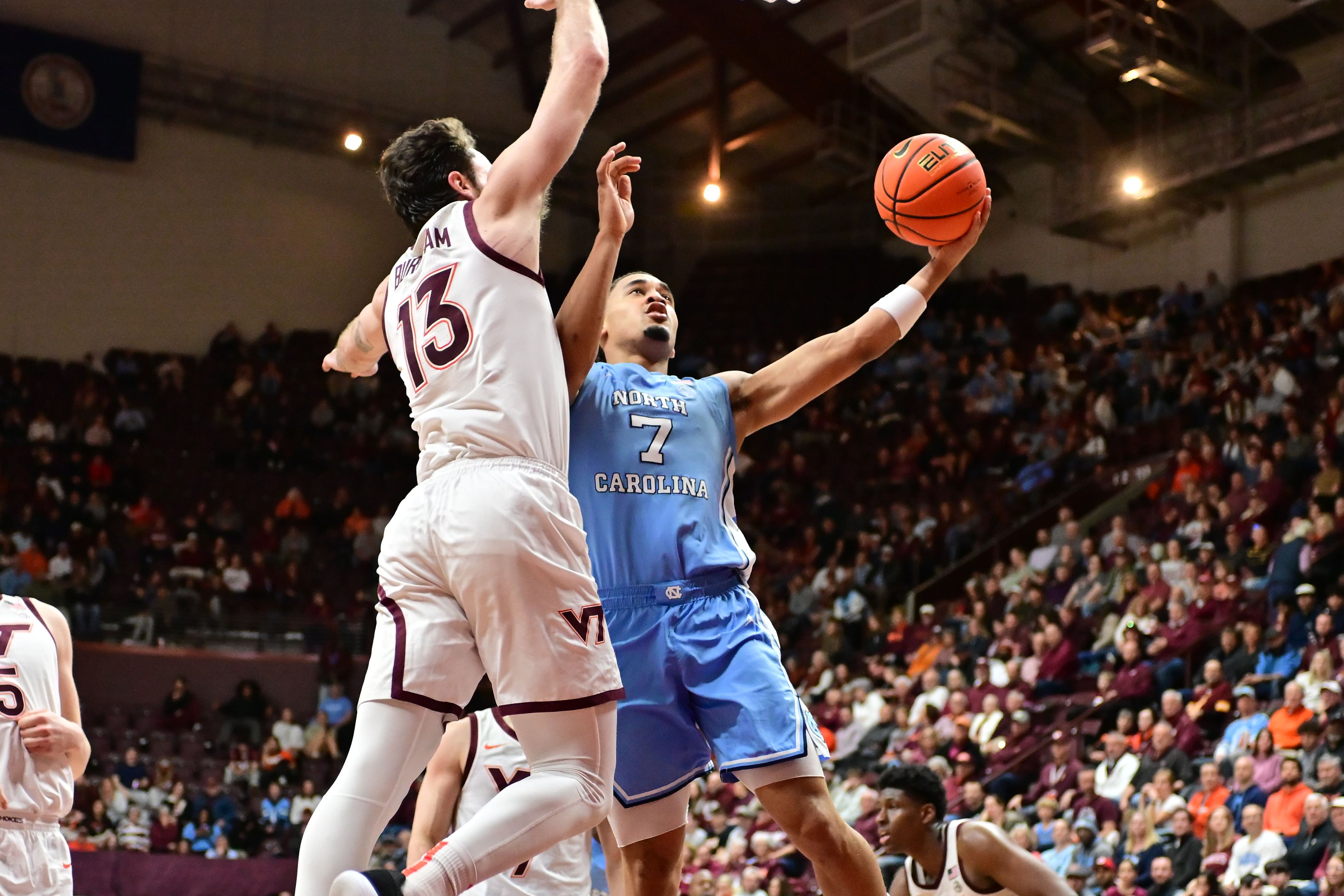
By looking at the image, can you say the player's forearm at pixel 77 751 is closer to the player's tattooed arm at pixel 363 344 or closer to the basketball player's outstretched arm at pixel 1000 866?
the player's tattooed arm at pixel 363 344

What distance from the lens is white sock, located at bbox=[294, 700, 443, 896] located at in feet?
10.3

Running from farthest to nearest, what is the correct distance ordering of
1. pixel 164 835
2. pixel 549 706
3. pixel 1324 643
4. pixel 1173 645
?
pixel 164 835 → pixel 1173 645 → pixel 1324 643 → pixel 549 706

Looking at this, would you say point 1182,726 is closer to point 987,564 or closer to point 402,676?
point 987,564

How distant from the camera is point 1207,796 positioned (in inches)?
398

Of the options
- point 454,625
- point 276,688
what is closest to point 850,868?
point 454,625

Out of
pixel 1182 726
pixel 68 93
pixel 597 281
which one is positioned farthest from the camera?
pixel 68 93

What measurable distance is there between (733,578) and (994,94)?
56.8ft

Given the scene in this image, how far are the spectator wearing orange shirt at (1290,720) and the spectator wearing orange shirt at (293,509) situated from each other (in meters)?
14.2

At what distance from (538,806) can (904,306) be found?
2099 mm

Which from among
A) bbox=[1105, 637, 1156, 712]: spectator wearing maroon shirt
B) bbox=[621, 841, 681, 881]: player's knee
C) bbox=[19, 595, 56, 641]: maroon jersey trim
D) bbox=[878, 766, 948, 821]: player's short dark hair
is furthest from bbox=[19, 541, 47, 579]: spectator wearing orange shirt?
bbox=[621, 841, 681, 881]: player's knee

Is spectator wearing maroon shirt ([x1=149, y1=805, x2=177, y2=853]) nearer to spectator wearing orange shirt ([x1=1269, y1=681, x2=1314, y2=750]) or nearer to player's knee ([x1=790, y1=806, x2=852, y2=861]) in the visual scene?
spectator wearing orange shirt ([x1=1269, y1=681, x2=1314, y2=750])

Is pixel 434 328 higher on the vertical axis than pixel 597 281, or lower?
lower

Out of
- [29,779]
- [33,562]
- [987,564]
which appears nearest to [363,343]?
[29,779]

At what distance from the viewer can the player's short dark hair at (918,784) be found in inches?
225
